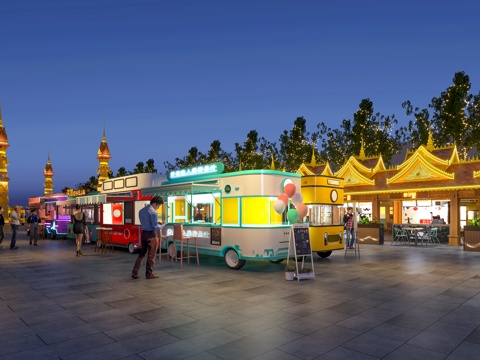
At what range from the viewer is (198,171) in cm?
1339

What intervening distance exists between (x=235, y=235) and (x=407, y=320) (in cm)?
592

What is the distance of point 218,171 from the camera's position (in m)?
12.4

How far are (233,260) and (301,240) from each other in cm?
253

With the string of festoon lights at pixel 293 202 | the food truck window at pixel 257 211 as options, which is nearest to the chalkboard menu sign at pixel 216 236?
the food truck window at pixel 257 211

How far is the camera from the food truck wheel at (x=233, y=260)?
11226 mm

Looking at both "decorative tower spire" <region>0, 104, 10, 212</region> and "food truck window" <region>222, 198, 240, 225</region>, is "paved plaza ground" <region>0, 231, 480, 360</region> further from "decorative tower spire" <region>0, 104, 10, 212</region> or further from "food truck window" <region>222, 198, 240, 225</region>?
"decorative tower spire" <region>0, 104, 10, 212</region>

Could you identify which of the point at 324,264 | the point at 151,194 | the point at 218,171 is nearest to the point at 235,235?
the point at 218,171

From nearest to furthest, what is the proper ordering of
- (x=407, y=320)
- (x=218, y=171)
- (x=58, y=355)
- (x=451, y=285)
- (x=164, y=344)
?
1. (x=58, y=355)
2. (x=164, y=344)
3. (x=407, y=320)
4. (x=451, y=285)
5. (x=218, y=171)

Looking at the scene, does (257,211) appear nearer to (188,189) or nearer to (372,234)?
(188,189)

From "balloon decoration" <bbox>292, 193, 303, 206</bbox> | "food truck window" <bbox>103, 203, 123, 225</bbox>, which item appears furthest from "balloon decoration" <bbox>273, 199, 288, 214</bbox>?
"food truck window" <bbox>103, 203, 123, 225</bbox>

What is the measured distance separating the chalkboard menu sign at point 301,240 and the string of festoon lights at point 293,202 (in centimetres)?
58

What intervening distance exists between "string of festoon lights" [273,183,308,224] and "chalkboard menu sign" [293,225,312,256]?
1.89ft

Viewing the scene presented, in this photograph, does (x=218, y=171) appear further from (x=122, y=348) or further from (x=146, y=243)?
(x=122, y=348)

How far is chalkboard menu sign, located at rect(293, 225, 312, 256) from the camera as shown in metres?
9.73
